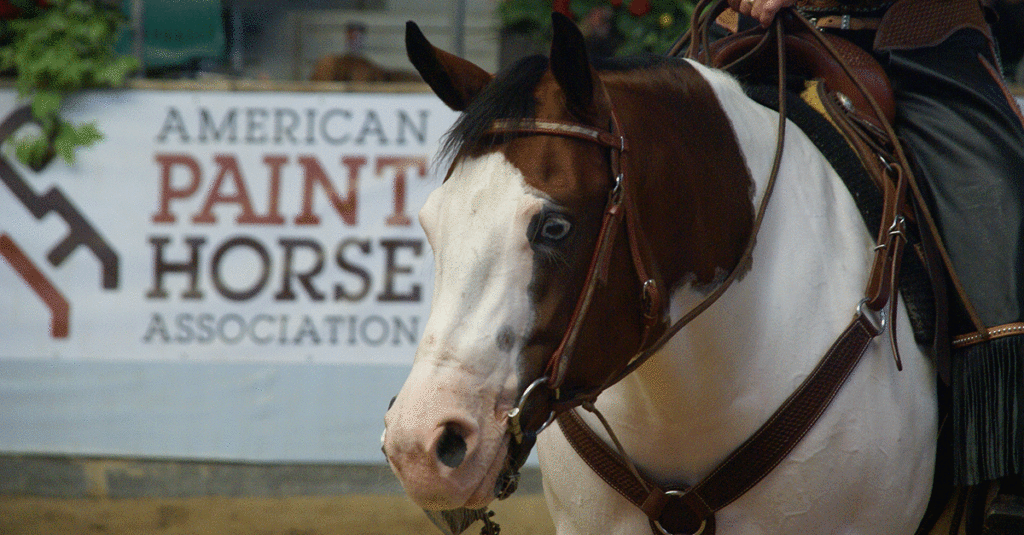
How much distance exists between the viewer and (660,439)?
6.39 feet

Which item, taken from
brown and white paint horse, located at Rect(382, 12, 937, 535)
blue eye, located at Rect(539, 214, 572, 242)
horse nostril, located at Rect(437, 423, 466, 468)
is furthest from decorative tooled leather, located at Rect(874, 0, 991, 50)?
horse nostril, located at Rect(437, 423, 466, 468)

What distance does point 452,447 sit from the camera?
4.61ft

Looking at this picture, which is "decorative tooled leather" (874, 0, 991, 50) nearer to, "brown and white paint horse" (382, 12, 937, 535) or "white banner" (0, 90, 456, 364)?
"brown and white paint horse" (382, 12, 937, 535)

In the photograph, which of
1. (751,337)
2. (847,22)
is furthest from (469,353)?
(847,22)

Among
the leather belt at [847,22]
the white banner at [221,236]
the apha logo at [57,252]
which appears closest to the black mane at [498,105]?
the leather belt at [847,22]

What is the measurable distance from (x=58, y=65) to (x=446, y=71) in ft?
12.2

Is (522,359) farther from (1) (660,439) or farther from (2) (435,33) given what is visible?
(2) (435,33)

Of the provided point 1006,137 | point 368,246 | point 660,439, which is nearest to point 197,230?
point 368,246

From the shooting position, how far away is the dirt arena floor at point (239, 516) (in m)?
4.58

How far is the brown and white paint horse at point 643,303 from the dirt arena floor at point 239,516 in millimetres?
2602

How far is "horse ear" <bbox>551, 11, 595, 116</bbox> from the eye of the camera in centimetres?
151

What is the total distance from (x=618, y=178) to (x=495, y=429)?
45 cm

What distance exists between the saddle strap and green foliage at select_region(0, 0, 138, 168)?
382cm

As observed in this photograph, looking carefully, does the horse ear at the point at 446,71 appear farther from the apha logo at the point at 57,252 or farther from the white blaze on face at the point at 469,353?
the apha logo at the point at 57,252
